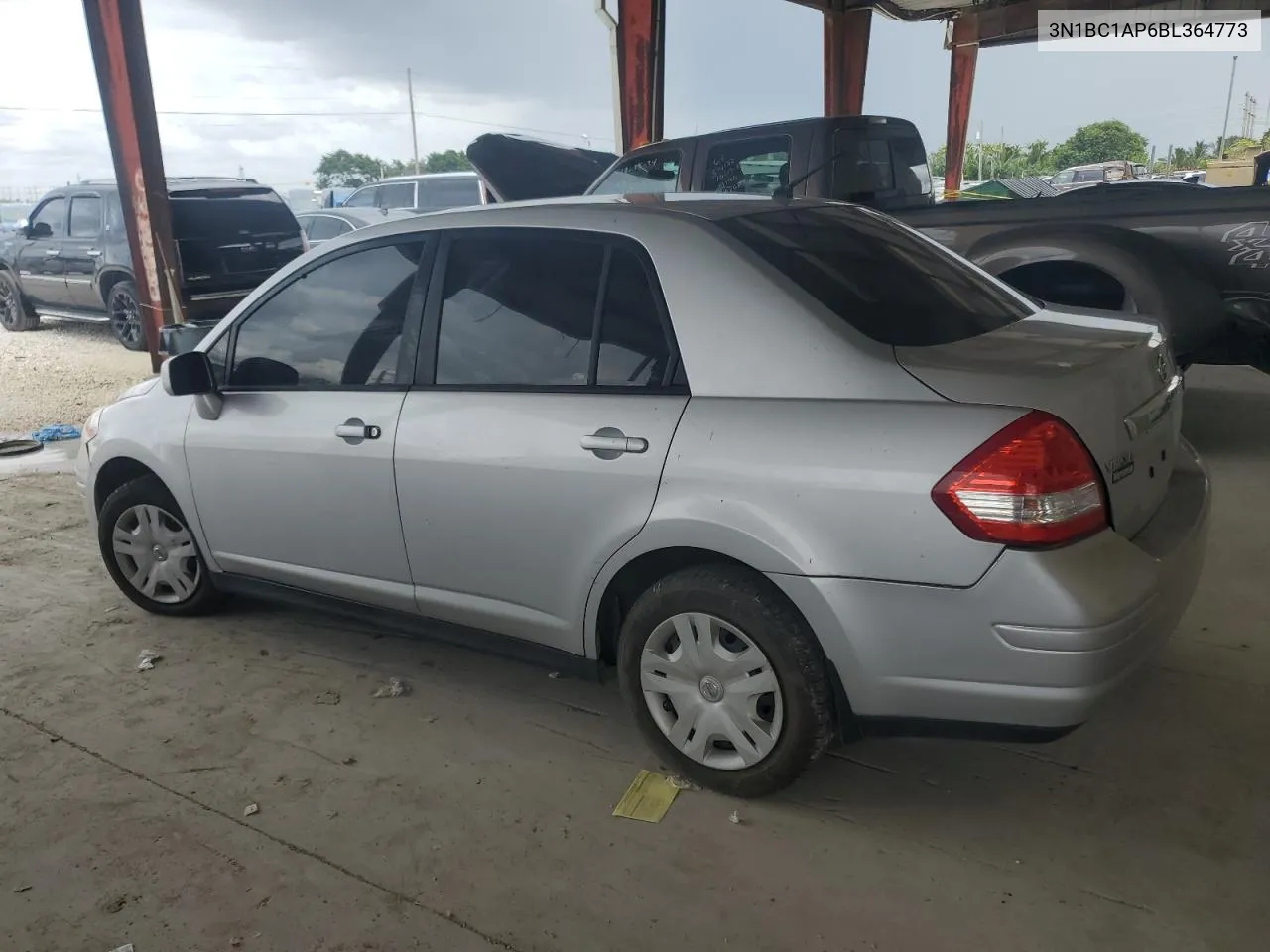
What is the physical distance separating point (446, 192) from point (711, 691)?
14.5 m

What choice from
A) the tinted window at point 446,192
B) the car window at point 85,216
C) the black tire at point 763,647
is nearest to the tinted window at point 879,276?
the black tire at point 763,647

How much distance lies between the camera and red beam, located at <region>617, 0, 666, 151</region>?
9844 mm

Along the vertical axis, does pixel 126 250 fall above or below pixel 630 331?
below

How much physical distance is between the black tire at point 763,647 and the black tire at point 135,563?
81.7 inches

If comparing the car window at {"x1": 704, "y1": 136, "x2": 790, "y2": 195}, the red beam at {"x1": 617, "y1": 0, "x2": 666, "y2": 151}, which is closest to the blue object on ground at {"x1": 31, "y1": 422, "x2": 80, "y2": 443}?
the car window at {"x1": 704, "y1": 136, "x2": 790, "y2": 195}

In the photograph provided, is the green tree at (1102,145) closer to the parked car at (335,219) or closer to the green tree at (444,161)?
the green tree at (444,161)

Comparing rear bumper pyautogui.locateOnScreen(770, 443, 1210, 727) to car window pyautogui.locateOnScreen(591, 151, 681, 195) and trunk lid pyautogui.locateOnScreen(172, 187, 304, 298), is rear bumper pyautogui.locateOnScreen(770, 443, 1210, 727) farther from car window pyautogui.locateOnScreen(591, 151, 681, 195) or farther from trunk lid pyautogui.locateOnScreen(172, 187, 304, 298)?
trunk lid pyautogui.locateOnScreen(172, 187, 304, 298)

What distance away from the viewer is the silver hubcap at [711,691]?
2488 mm

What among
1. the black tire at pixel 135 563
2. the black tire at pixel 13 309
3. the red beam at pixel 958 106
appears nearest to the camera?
the black tire at pixel 135 563

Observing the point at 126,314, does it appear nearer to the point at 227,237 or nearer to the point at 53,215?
the point at 227,237

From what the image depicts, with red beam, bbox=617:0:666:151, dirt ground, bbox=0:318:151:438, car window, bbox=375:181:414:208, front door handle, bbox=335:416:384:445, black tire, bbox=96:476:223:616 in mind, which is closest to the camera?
front door handle, bbox=335:416:384:445

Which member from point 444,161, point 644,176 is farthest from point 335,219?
point 444,161

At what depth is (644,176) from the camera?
7020 millimetres

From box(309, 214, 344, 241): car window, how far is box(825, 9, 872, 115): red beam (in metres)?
7.65
